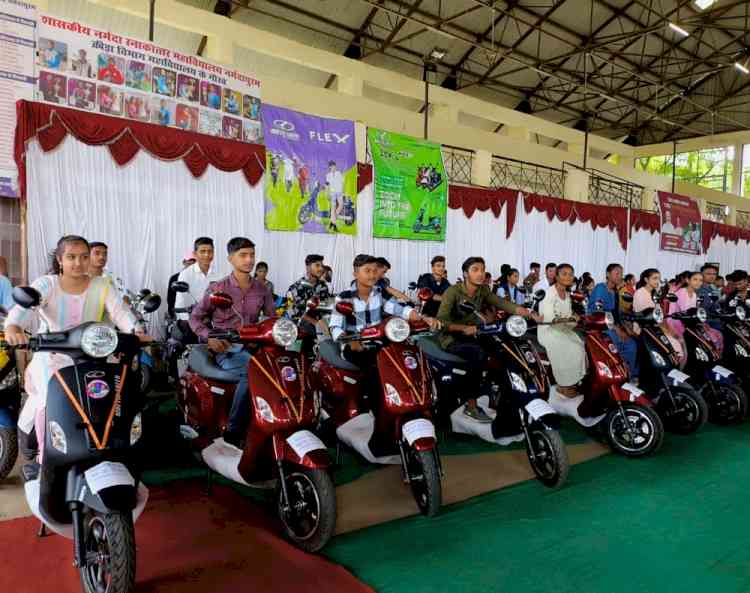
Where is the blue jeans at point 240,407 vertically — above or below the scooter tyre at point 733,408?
above

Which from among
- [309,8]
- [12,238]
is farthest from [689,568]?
[309,8]

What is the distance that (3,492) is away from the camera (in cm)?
321

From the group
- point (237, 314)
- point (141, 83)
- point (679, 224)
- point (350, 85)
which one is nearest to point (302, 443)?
point (237, 314)

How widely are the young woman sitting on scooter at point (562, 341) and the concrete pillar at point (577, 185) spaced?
9940 millimetres

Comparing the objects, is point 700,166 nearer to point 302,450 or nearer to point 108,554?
point 302,450

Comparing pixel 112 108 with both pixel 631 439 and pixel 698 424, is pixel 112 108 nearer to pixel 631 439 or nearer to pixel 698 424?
pixel 631 439

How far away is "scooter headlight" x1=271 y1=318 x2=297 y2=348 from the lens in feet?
8.89

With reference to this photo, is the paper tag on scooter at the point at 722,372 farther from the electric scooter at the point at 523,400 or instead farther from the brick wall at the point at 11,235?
the brick wall at the point at 11,235

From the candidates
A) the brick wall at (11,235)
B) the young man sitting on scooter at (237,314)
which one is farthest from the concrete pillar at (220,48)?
the young man sitting on scooter at (237,314)

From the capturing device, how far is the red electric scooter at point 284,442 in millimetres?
2576

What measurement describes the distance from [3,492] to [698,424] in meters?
4.68

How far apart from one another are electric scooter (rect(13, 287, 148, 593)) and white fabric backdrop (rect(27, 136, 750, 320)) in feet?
13.1

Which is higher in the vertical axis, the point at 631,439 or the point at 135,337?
the point at 135,337

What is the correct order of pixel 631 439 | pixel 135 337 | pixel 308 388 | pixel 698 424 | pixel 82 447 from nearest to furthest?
pixel 82 447, pixel 135 337, pixel 308 388, pixel 631 439, pixel 698 424
